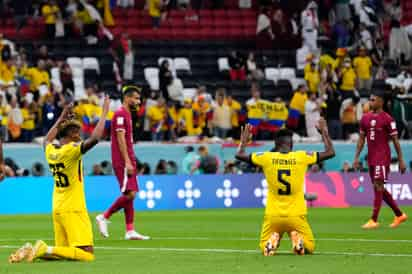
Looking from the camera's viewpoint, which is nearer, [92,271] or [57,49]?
[92,271]

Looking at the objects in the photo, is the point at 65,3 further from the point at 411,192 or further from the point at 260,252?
the point at 260,252

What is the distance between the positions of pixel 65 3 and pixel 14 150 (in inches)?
322

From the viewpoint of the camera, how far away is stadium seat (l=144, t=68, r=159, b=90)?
3906cm

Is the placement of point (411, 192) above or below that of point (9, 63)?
below

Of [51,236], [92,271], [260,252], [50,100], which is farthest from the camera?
[50,100]

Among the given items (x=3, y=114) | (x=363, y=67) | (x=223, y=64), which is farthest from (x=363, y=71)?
(x=3, y=114)

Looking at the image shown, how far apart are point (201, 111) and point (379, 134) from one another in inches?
563

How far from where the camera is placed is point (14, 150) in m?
34.1

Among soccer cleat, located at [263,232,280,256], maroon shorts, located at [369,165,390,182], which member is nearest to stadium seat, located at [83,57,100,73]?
maroon shorts, located at [369,165,390,182]

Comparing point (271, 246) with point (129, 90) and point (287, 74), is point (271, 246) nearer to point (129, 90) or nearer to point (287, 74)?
point (129, 90)

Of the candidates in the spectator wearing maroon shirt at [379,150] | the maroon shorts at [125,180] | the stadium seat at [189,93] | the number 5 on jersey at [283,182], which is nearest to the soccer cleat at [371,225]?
the spectator wearing maroon shirt at [379,150]

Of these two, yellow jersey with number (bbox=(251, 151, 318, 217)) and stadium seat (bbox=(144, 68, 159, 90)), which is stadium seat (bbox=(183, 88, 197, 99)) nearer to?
stadium seat (bbox=(144, 68, 159, 90))

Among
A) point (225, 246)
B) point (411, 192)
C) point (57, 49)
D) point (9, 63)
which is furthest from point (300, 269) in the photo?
point (57, 49)

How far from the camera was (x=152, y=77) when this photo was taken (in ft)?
129
